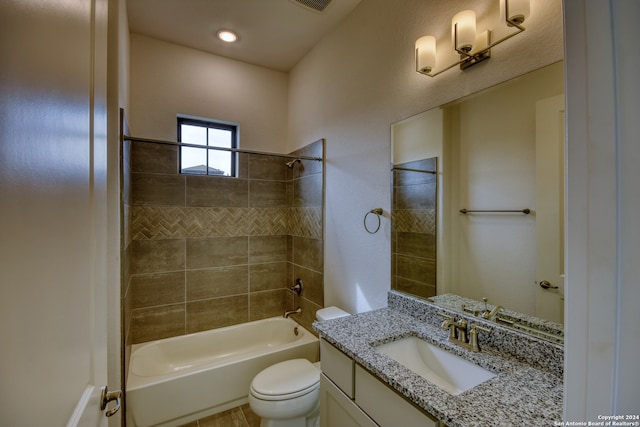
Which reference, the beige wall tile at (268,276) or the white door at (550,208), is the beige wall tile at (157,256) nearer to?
the beige wall tile at (268,276)

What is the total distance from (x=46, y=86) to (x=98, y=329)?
25.4 inches

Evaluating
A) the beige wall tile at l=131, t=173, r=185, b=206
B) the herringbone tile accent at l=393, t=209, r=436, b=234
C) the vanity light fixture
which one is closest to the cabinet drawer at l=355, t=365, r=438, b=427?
the herringbone tile accent at l=393, t=209, r=436, b=234

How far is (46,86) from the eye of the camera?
45cm

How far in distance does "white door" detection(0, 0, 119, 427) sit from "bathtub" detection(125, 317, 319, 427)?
52.6 inches

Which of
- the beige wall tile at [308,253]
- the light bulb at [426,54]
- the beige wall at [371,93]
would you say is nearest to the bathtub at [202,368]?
the beige wall tile at [308,253]

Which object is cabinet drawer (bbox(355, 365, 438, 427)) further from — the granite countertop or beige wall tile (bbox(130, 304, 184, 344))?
beige wall tile (bbox(130, 304, 184, 344))

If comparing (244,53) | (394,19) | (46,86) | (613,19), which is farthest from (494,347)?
(244,53)

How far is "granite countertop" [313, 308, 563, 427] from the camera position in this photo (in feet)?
2.52

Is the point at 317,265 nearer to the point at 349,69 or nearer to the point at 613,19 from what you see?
the point at 349,69

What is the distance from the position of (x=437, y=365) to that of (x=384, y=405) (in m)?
0.38

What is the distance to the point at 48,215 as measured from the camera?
0.46m

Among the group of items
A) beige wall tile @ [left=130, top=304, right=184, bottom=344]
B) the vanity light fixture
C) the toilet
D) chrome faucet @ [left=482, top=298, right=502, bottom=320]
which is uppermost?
the vanity light fixture

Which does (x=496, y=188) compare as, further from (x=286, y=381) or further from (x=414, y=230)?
(x=286, y=381)

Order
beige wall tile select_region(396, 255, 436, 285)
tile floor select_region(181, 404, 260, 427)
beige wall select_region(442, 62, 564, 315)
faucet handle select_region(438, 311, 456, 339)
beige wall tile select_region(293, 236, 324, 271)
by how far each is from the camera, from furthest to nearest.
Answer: beige wall tile select_region(293, 236, 324, 271) → tile floor select_region(181, 404, 260, 427) → beige wall tile select_region(396, 255, 436, 285) → faucet handle select_region(438, 311, 456, 339) → beige wall select_region(442, 62, 564, 315)
